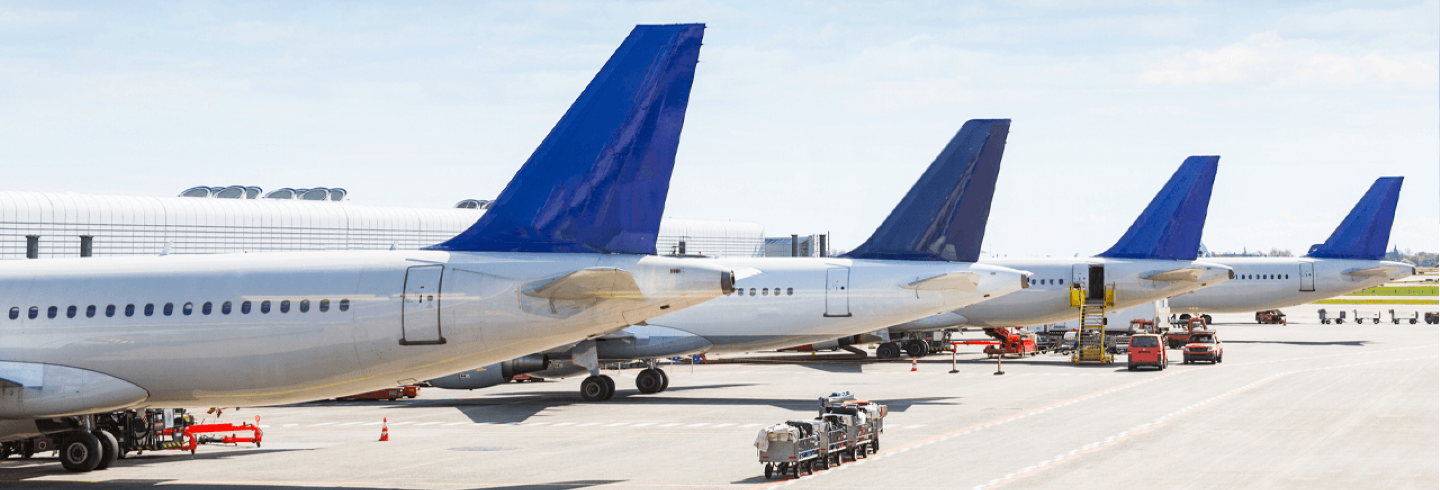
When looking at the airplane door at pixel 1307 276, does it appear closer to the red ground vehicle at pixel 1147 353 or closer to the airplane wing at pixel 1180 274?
the red ground vehicle at pixel 1147 353

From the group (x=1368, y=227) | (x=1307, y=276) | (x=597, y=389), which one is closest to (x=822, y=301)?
(x=597, y=389)

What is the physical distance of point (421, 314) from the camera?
19.3m

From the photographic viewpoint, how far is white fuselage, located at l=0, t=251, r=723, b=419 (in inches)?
760

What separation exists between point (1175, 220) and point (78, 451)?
44398mm

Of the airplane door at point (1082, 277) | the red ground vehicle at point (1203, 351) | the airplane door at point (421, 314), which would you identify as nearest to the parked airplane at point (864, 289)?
the airplane door at point (421, 314)

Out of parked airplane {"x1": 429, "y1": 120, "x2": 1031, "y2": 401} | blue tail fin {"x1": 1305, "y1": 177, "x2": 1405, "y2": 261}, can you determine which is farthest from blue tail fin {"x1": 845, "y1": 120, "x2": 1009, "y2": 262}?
blue tail fin {"x1": 1305, "y1": 177, "x2": 1405, "y2": 261}

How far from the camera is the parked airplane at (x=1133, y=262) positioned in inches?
2067

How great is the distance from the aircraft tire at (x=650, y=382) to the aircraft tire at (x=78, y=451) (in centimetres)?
1962

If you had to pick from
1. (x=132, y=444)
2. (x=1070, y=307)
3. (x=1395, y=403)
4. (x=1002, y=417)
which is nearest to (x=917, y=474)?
(x=1002, y=417)

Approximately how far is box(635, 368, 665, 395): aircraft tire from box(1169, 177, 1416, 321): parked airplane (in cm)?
4255

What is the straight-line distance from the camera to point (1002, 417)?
3188 centimetres

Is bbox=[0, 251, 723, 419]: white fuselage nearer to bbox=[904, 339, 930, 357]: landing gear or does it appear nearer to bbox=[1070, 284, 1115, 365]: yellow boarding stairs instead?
bbox=[1070, 284, 1115, 365]: yellow boarding stairs

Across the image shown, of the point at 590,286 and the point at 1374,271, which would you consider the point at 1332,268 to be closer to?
the point at 1374,271

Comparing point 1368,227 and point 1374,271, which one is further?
point 1368,227
